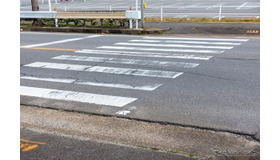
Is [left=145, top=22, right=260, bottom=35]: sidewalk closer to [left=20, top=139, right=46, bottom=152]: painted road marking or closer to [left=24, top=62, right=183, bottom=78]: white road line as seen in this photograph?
[left=24, top=62, right=183, bottom=78]: white road line

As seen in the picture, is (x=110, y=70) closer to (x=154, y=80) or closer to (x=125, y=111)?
(x=154, y=80)

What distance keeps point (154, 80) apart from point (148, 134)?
323cm

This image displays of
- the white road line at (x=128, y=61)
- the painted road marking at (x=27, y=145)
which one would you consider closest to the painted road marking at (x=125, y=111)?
the painted road marking at (x=27, y=145)

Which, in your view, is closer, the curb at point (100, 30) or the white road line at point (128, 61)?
the white road line at point (128, 61)

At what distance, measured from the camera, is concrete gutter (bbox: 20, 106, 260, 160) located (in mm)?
4668

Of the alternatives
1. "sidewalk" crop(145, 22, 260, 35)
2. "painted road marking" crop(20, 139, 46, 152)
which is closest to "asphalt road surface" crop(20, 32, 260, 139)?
"painted road marking" crop(20, 139, 46, 152)

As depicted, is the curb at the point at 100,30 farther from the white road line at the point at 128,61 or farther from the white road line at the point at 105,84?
the white road line at the point at 105,84

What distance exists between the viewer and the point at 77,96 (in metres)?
7.39

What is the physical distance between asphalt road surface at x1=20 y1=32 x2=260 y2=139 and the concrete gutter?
318 millimetres

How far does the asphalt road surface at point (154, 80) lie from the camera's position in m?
6.24

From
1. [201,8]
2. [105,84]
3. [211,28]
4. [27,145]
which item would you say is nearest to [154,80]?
[105,84]

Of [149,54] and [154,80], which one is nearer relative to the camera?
[154,80]

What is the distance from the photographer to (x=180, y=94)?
7.28 metres

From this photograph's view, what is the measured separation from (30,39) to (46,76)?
23.6ft
